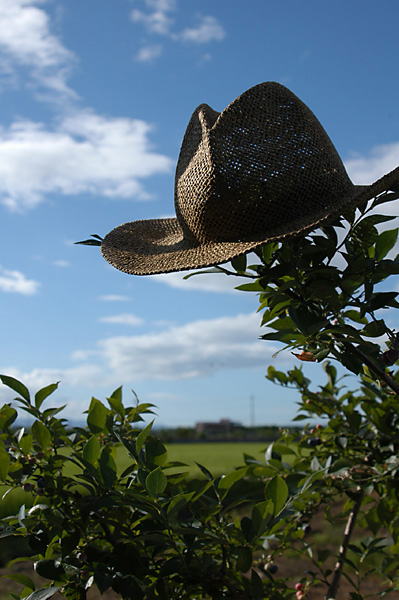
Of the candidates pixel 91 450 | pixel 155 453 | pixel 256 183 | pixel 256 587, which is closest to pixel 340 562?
pixel 256 587

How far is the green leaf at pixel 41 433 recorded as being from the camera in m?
1.21

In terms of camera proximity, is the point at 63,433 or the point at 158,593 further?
the point at 63,433

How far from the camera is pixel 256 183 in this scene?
99 centimetres

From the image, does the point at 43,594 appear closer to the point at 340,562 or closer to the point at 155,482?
the point at 155,482

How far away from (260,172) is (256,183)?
22mm

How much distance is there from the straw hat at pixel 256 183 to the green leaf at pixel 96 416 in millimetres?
335

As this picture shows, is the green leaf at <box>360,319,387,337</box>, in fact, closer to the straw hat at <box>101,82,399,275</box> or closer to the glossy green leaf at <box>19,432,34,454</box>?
the straw hat at <box>101,82,399,275</box>

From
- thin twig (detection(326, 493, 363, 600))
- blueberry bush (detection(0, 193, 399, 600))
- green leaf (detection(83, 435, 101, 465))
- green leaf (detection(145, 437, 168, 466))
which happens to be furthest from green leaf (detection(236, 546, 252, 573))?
thin twig (detection(326, 493, 363, 600))

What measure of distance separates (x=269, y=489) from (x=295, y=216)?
48 cm

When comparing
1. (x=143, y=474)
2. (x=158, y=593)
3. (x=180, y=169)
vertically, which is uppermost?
(x=180, y=169)

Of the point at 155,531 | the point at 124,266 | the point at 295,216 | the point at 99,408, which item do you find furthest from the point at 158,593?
the point at 295,216

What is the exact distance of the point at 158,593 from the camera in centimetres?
102

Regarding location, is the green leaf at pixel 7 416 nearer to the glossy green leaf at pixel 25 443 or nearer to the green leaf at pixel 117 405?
the glossy green leaf at pixel 25 443

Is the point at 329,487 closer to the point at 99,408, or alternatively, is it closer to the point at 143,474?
the point at 99,408
